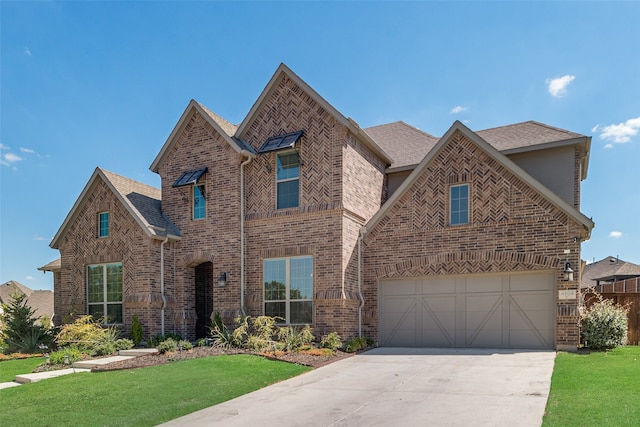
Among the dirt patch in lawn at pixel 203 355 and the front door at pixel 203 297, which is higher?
the front door at pixel 203 297

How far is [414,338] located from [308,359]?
406 centimetres

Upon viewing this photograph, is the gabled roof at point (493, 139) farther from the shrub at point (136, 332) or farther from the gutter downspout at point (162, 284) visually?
the shrub at point (136, 332)

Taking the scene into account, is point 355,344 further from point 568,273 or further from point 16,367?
point 16,367

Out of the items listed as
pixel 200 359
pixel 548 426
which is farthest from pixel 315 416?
pixel 200 359

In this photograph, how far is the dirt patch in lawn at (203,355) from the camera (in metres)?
12.1

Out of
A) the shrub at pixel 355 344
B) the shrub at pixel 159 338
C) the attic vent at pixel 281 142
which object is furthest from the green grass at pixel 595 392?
the shrub at pixel 159 338

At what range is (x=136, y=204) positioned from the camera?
685 inches

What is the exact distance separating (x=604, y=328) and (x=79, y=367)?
46.8ft

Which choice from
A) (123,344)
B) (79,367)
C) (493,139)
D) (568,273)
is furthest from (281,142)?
(568,273)

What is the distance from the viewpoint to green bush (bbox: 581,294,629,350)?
41.3 ft

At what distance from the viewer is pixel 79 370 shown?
12.4m

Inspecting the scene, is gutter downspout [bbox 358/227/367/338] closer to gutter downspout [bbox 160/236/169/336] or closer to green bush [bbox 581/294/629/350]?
green bush [bbox 581/294/629/350]

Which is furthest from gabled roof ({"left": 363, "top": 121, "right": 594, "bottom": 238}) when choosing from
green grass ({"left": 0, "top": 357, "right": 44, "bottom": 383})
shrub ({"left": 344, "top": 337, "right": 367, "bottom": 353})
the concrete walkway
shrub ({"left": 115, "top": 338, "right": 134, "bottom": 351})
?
green grass ({"left": 0, "top": 357, "right": 44, "bottom": 383})

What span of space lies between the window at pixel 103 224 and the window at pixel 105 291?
122 centimetres
